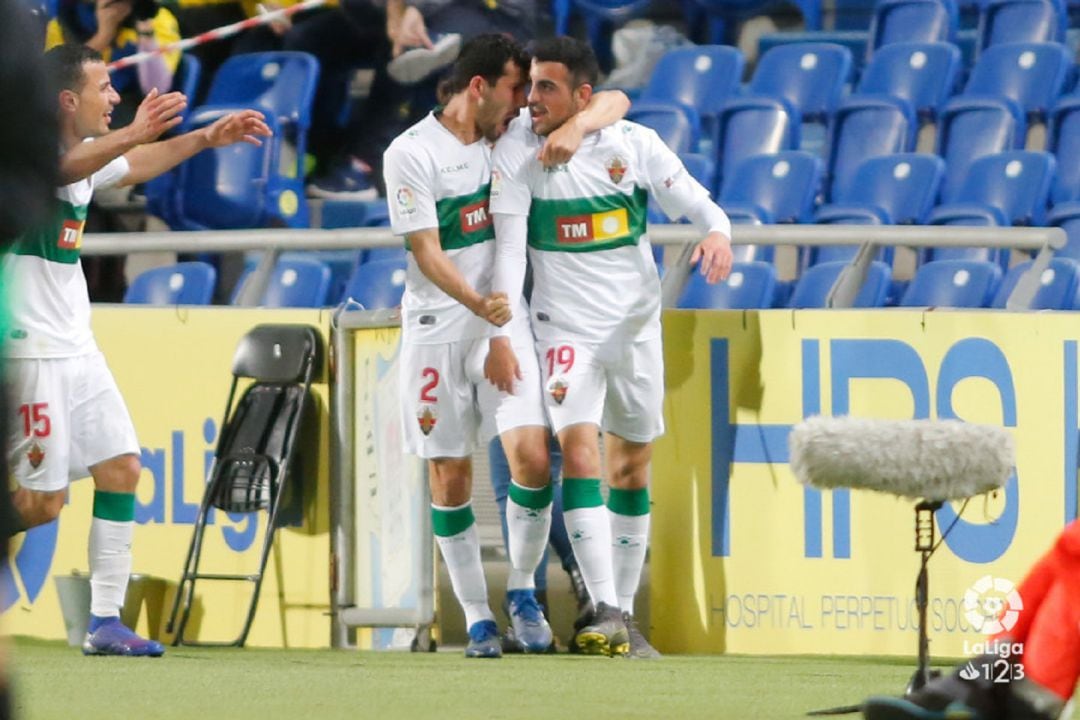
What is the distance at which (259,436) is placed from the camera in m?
7.98

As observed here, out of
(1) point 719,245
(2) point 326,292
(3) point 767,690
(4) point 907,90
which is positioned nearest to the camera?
(3) point 767,690

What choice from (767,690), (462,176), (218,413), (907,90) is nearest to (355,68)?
(907,90)

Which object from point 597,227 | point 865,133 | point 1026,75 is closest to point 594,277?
point 597,227

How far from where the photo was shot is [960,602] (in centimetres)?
717

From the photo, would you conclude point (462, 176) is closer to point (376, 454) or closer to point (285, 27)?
point (376, 454)

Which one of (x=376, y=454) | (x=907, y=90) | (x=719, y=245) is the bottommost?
(x=376, y=454)

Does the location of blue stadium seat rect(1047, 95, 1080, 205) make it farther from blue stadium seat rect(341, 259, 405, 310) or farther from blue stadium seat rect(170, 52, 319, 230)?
blue stadium seat rect(170, 52, 319, 230)

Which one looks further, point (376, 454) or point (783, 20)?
point (783, 20)

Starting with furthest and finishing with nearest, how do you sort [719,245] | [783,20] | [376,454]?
[783,20], [376,454], [719,245]

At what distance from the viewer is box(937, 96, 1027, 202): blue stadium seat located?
1020 centimetres

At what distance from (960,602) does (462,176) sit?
2198 mm

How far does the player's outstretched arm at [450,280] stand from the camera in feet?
22.6

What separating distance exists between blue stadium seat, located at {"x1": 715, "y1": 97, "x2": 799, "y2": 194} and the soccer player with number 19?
357 cm

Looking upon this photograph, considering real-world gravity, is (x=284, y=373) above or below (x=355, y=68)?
below
